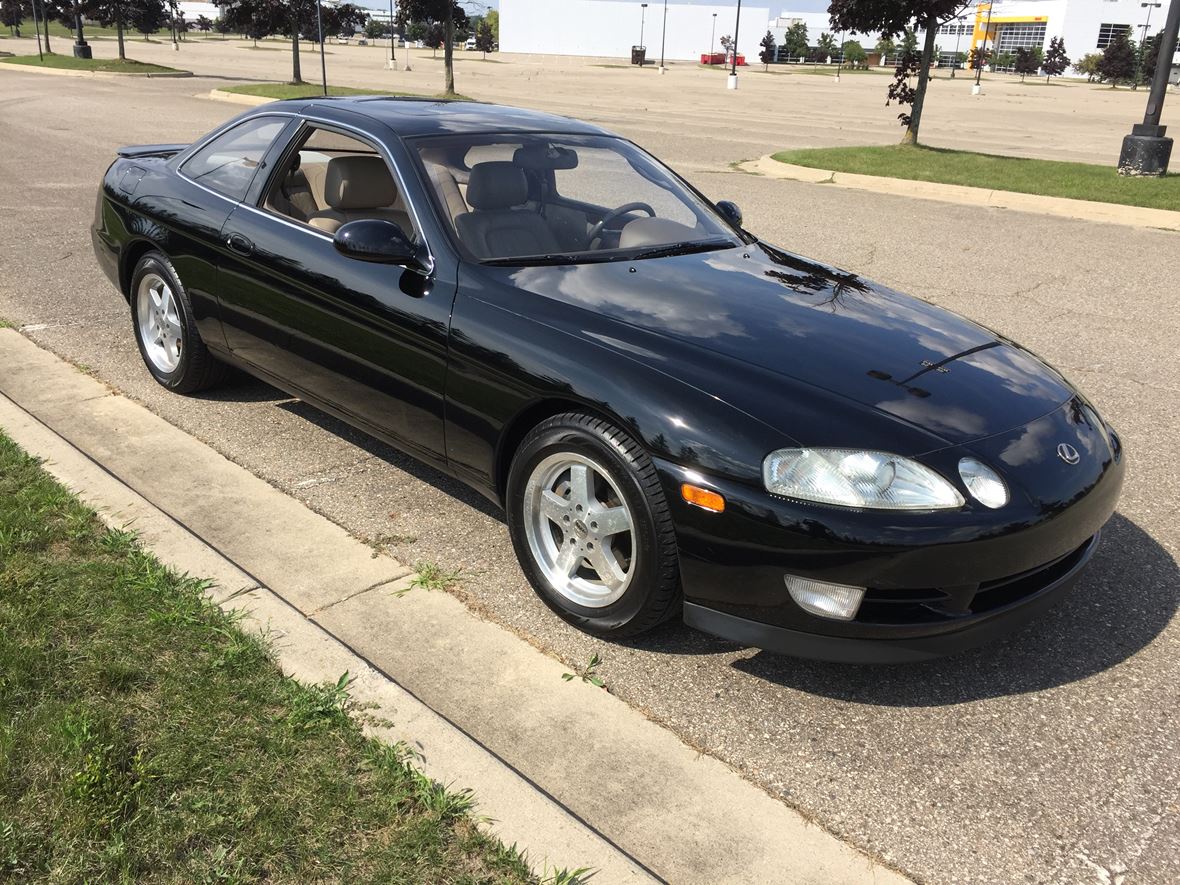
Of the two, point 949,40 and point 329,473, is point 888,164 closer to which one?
point 329,473

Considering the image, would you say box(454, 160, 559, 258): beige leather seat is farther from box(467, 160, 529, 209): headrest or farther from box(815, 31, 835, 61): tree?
box(815, 31, 835, 61): tree

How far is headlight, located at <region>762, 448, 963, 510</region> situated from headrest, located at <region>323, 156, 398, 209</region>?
2.13m

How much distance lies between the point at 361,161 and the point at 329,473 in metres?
1.32

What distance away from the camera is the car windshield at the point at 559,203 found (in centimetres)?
373

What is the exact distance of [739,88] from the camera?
48.6 meters

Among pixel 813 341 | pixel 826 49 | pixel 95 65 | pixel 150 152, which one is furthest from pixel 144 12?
pixel 826 49

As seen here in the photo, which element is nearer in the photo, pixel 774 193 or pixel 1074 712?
pixel 1074 712

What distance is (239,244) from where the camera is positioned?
14.2ft

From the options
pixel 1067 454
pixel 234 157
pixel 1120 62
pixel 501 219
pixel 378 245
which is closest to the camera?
pixel 1067 454

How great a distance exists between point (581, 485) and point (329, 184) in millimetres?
2122

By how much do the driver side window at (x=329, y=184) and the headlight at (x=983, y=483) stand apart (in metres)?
2.46

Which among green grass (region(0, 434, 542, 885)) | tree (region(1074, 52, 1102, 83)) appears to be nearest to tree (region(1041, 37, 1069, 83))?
tree (region(1074, 52, 1102, 83))

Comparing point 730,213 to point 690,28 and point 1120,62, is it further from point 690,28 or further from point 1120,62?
point 690,28

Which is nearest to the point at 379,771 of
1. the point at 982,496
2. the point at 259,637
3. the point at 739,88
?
the point at 259,637
